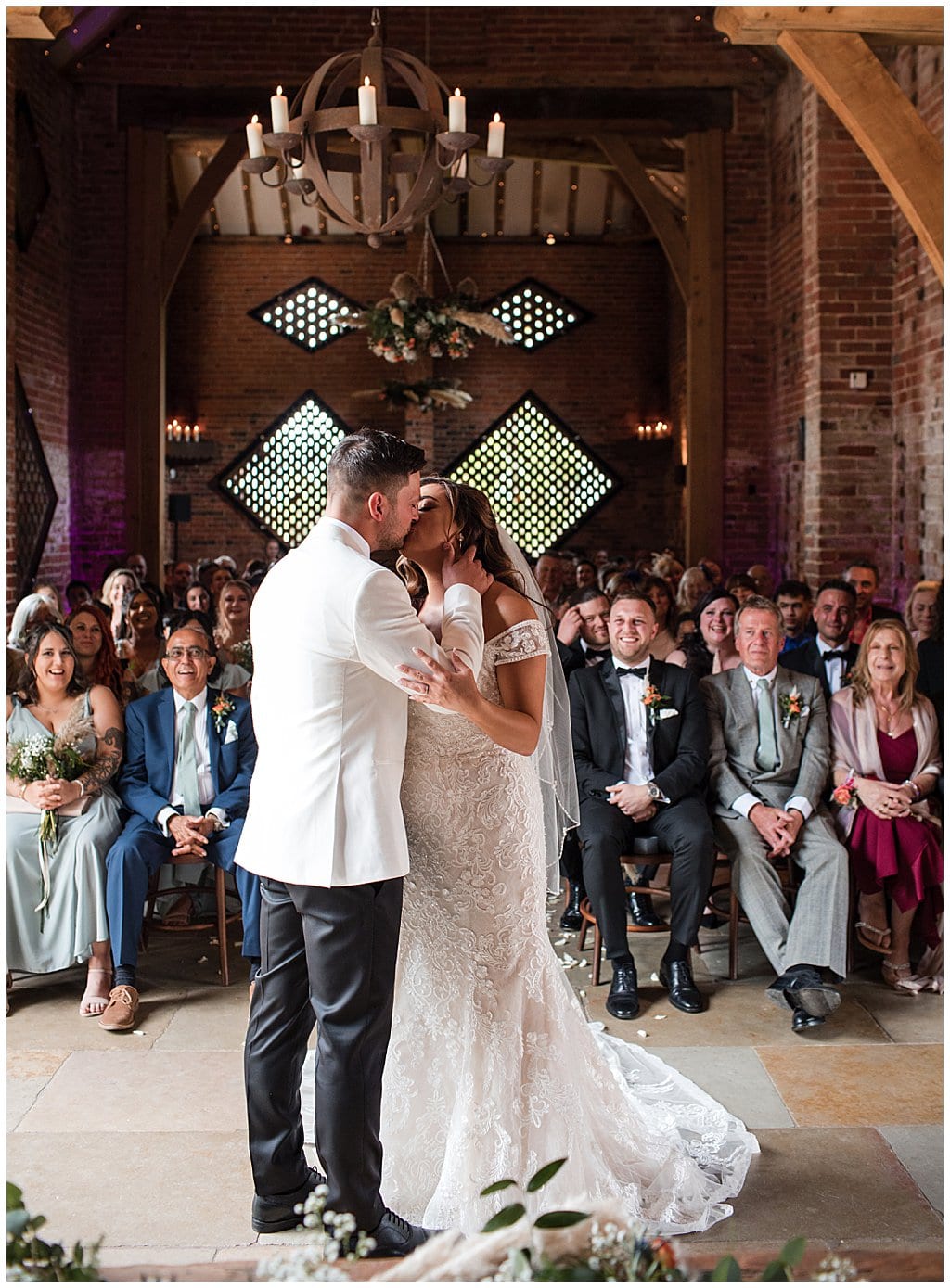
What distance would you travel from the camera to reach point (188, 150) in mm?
13141

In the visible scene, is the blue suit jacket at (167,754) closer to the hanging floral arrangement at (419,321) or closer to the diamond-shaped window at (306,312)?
the hanging floral arrangement at (419,321)

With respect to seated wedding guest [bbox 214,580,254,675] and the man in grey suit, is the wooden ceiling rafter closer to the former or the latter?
the man in grey suit

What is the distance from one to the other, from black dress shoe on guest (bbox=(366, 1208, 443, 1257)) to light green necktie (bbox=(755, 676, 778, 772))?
2469 mm

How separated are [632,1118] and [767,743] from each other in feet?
6.29

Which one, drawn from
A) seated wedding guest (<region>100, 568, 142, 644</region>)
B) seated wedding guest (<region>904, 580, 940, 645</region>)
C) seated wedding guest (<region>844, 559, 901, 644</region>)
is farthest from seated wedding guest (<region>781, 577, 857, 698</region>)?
seated wedding guest (<region>100, 568, 142, 644</region>)

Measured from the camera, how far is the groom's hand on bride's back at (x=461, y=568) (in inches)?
112

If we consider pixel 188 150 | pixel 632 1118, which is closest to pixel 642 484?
pixel 188 150

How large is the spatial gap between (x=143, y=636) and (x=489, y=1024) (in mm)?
3842

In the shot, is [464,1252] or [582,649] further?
[582,649]

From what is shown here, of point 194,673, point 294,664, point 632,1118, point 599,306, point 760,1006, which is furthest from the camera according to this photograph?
point 599,306

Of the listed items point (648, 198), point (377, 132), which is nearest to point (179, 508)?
point (648, 198)

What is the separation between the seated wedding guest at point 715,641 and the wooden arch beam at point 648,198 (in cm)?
596

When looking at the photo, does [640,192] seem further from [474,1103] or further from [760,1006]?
[474,1103]

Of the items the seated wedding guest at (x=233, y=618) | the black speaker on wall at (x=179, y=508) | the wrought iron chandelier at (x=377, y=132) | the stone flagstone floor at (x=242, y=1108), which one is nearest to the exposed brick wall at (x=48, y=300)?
the seated wedding guest at (x=233, y=618)
